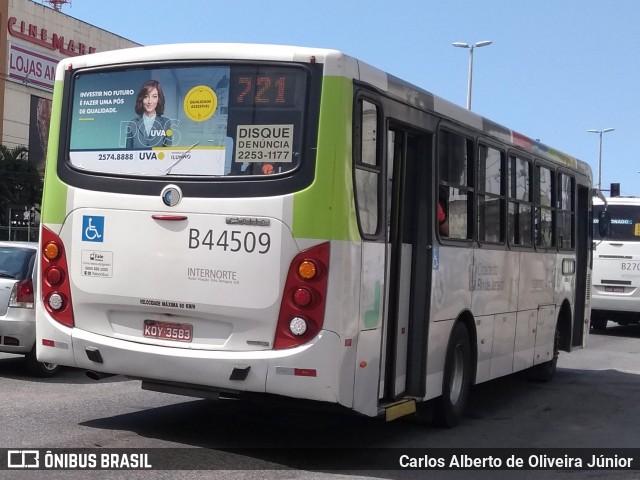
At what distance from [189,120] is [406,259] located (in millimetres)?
2290

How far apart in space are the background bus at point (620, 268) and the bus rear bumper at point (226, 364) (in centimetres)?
1618

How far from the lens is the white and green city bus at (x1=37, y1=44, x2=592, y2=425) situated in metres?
7.02

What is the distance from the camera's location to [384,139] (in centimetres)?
775

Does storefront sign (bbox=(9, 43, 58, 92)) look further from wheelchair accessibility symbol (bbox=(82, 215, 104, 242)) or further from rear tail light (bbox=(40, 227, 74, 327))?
wheelchair accessibility symbol (bbox=(82, 215, 104, 242))

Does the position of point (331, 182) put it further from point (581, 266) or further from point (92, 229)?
point (581, 266)

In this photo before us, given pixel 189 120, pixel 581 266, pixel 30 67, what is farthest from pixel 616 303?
pixel 30 67

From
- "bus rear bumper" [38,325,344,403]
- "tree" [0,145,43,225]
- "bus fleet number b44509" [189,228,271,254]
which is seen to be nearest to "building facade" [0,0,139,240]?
"tree" [0,145,43,225]

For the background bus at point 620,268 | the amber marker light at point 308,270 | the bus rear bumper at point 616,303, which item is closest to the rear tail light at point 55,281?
the amber marker light at point 308,270

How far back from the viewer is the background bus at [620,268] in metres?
21.8

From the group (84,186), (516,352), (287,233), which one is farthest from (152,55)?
(516,352)

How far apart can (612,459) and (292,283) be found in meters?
3.46

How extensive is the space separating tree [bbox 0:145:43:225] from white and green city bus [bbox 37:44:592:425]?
173 feet

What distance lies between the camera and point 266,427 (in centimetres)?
874

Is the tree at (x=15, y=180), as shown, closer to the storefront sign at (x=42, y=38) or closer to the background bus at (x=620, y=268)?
the storefront sign at (x=42, y=38)
